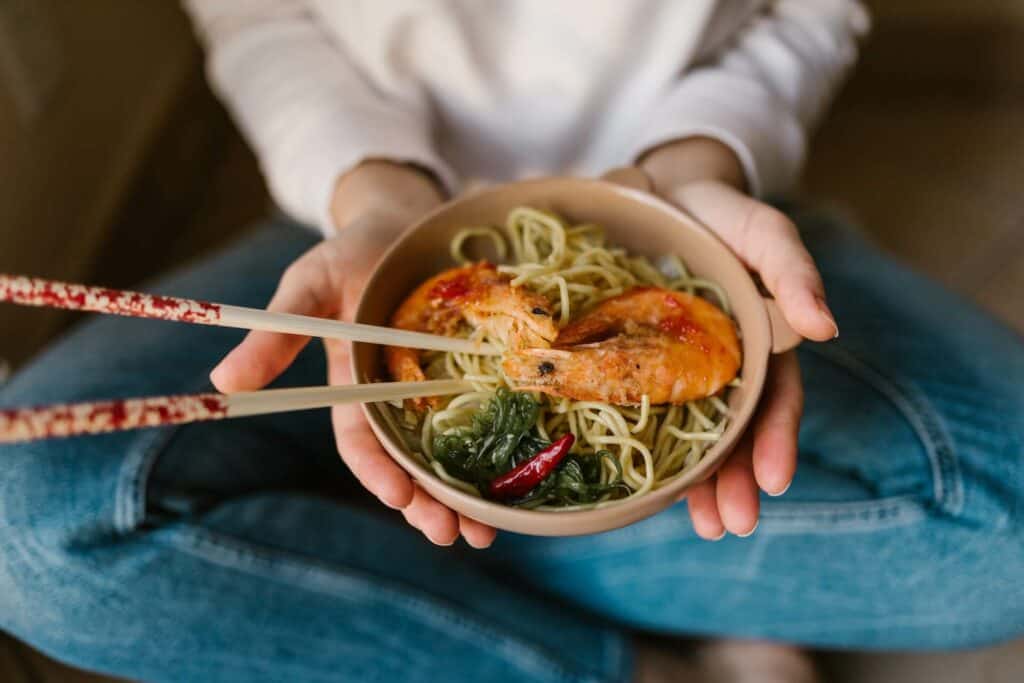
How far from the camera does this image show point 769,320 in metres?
1.01

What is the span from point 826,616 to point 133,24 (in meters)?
2.31

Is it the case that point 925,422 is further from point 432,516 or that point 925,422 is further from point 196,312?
point 196,312

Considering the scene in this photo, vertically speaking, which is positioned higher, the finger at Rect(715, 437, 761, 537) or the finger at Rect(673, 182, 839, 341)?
the finger at Rect(673, 182, 839, 341)

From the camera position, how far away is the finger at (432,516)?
0.93m

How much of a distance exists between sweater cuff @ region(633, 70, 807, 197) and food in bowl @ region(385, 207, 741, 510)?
39 centimetres

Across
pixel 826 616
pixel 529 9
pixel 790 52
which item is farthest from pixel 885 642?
pixel 529 9

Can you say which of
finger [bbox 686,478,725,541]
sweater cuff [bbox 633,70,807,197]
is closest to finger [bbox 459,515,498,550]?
finger [bbox 686,478,725,541]

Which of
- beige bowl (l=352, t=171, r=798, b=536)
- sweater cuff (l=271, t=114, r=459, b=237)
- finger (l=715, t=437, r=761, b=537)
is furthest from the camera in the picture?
sweater cuff (l=271, t=114, r=459, b=237)

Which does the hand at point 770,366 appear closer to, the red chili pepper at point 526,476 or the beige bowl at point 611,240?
the beige bowl at point 611,240

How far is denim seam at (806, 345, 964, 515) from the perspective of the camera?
4.01 feet

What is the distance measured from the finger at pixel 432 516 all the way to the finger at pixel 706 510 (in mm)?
313

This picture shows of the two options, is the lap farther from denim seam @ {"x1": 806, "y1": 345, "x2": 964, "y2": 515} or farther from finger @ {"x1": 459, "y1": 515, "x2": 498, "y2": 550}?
finger @ {"x1": 459, "y1": 515, "x2": 498, "y2": 550}

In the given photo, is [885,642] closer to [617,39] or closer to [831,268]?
[831,268]

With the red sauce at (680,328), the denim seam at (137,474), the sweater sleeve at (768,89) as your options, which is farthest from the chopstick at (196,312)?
the sweater sleeve at (768,89)
